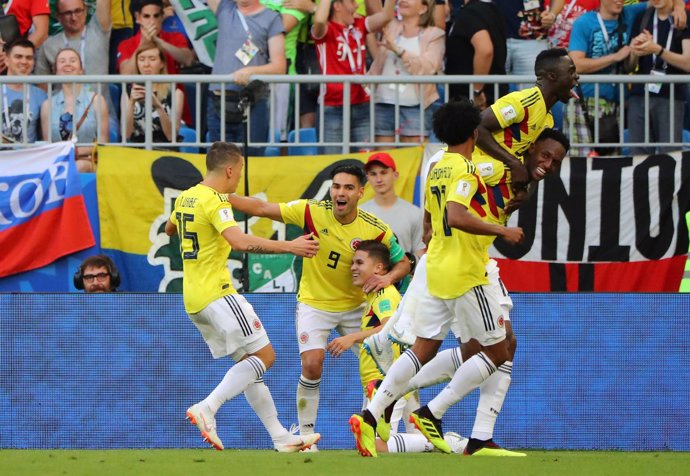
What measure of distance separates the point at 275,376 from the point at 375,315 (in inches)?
64.8

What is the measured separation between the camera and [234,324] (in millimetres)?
10484

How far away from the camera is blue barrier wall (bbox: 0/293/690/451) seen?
12531mm

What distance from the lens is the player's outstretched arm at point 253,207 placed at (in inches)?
434

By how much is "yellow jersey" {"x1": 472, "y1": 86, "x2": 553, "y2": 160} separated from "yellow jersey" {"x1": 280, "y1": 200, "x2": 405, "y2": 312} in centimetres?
163

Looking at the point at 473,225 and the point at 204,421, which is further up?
the point at 473,225

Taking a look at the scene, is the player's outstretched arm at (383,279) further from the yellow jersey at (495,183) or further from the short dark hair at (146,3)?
the short dark hair at (146,3)

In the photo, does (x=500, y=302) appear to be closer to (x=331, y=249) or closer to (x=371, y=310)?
(x=371, y=310)

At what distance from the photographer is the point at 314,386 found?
11.5m

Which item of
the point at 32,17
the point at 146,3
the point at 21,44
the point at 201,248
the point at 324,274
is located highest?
the point at 146,3

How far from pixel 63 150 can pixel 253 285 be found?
226cm

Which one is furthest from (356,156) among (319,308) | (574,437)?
(574,437)

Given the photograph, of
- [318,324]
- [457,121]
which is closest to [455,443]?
[318,324]

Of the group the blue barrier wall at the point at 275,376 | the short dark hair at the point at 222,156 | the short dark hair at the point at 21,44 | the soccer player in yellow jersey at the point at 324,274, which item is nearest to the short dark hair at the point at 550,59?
the soccer player in yellow jersey at the point at 324,274

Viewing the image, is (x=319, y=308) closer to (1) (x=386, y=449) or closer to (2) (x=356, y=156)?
(1) (x=386, y=449)
